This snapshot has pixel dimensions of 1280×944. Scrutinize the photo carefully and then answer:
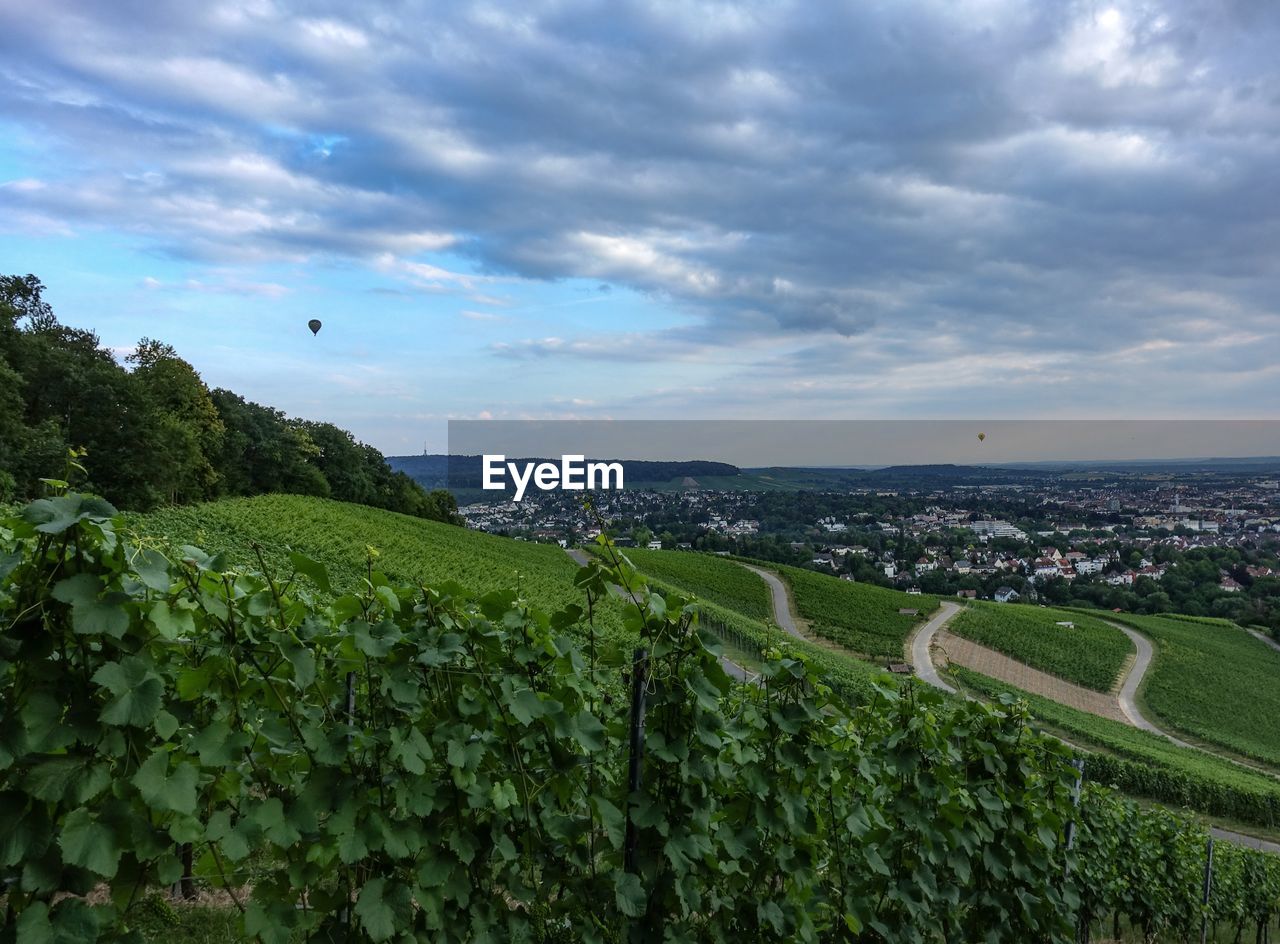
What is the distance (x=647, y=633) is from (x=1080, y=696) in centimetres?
4445

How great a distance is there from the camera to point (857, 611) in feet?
165

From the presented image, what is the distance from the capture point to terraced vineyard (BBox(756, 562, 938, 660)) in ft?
144

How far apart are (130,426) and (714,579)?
124 feet

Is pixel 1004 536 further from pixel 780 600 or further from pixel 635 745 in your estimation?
pixel 635 745

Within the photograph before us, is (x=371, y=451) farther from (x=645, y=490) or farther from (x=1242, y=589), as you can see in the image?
(x=1242, y=589)

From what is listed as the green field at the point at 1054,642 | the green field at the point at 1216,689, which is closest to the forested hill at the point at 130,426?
the green field at the point at 1054,642

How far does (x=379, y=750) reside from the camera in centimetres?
214

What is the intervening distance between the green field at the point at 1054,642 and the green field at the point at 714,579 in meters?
12.9

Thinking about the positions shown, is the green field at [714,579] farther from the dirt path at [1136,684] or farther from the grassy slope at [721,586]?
the dirt path at [1136,684]

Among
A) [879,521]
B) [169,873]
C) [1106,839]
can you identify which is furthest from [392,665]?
[879,521]

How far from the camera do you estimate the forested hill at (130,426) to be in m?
31.6

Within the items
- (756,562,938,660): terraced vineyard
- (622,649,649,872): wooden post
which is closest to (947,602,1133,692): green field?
(756,562,938,660): terraced vineyard

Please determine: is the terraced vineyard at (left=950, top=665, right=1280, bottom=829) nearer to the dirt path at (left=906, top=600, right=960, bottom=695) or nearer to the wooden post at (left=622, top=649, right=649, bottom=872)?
the dirt path at (left=906, top=600, right=960, bottom=695)

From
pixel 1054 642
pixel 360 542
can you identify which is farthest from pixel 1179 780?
pixel 360 542
